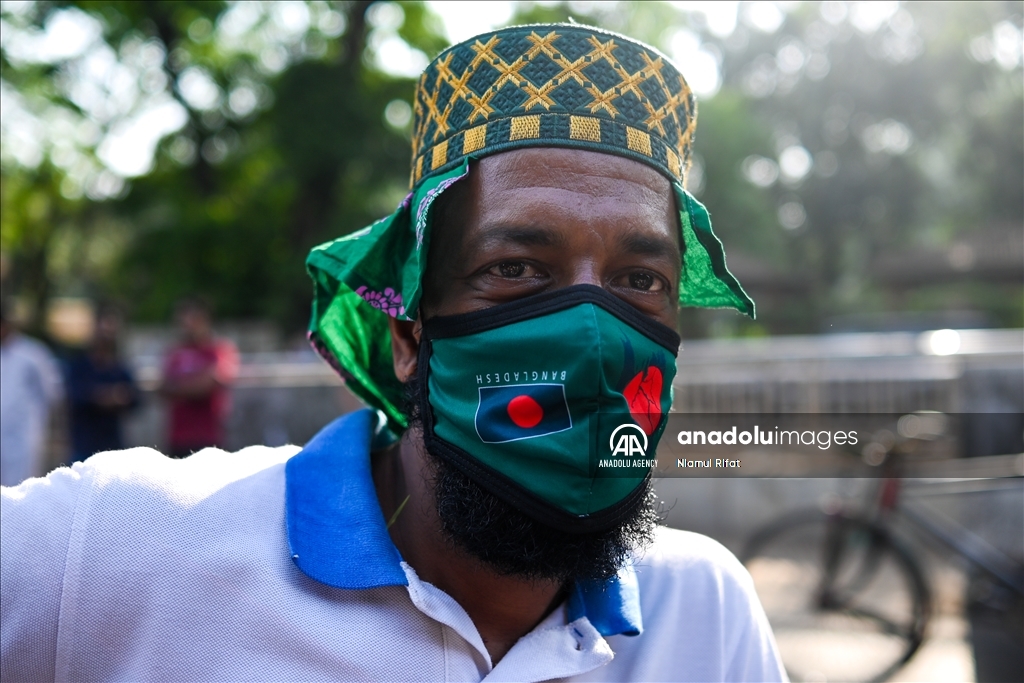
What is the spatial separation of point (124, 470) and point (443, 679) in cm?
66

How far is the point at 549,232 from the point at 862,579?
422 centimetres

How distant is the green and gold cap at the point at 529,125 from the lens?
65.2 inches

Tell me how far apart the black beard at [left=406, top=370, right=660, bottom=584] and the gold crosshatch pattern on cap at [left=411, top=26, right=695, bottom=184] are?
65 centimetres

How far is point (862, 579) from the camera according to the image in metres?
4.97

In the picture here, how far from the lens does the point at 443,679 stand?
1.45 meters

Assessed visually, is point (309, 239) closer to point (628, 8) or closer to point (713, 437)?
point (628, 8)

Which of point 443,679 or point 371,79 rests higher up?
point 371,79

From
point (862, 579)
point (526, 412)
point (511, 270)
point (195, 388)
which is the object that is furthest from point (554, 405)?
point (195, 388)

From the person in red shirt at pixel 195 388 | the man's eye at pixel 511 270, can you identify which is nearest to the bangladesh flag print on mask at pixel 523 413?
the man's eye at pixel 511 270

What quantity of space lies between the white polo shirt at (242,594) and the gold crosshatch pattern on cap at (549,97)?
0.71 m

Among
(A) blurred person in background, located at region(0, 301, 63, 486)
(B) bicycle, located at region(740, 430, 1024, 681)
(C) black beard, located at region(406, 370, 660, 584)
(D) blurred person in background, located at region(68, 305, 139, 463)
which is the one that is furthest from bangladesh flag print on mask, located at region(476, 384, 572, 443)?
(D) blurred person in background, located at region(68, 305, 139, 463)

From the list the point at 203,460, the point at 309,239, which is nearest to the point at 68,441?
the point at 203,460

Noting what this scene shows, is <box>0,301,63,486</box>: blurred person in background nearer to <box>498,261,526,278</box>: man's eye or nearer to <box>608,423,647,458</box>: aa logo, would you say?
<box>498,261,526,278</box>: man's eye

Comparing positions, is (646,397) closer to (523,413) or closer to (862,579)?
(523,413)
